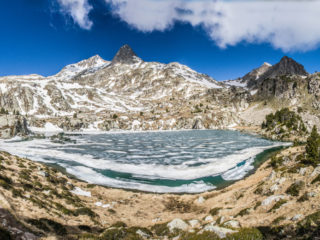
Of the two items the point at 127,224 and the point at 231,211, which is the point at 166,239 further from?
the point at 231,211

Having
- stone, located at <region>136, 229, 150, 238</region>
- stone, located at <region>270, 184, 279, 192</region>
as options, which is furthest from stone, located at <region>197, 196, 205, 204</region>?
stone, located at <region>136, 229, 150, 238</region>

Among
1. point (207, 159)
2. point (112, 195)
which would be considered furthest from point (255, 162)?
point (112, 195)

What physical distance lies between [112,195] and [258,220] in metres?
19.9

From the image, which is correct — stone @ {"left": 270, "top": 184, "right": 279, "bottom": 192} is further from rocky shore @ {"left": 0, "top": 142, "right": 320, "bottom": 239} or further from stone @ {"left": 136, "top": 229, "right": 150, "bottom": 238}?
stone @ {"left": 136, "top": 229, "right": 150, "bottom": 238}

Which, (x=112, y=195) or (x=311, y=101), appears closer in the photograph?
(x=112, y=195)

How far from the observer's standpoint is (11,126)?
9388cm

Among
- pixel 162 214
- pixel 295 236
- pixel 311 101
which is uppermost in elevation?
pixel 311 101

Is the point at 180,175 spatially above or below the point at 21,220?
below

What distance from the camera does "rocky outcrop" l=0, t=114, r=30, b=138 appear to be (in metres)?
89.8

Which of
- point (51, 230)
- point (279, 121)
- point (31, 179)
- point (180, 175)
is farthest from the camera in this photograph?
point (279, 121)

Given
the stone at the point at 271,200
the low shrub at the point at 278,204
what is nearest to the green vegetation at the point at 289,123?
the stone at the point at 271,200


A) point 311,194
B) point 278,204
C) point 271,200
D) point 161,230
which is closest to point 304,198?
point 311,194

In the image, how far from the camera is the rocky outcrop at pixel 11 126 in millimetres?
89812

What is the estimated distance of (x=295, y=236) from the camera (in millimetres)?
9797
